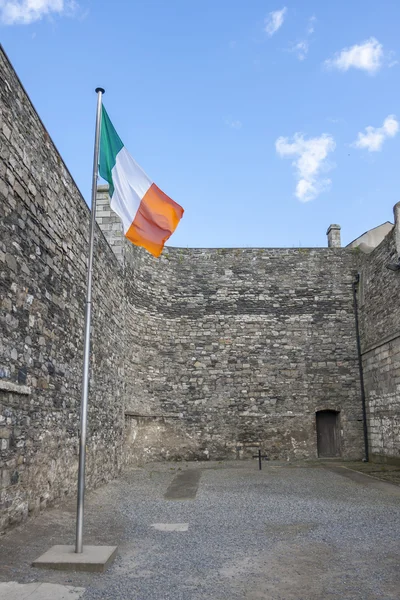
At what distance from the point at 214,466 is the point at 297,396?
361cm

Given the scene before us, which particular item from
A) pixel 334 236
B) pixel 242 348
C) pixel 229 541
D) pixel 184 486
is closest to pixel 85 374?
pixel 229 541

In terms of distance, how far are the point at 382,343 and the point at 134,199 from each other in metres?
10.2

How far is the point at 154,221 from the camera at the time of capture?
262 inches

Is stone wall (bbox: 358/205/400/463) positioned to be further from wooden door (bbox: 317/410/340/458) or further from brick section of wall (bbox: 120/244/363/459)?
wooden door (bbox: 317/410/340/458)

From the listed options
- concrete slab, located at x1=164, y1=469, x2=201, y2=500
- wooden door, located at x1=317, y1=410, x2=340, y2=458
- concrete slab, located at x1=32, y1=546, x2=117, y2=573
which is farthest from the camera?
wooden door, located at x1=317, y1=410, x2=340, y2=458

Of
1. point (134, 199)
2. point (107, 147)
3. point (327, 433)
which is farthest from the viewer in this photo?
point (327, 433)

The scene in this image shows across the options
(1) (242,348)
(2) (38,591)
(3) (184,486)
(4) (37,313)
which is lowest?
(3) (184,486)

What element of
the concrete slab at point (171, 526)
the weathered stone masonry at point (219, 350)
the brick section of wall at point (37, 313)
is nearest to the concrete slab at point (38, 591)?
the brick section of wall at point (37, 313)

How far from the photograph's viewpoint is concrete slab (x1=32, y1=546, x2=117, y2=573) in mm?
4496

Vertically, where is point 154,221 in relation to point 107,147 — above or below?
below

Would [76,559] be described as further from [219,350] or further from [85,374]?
[219,350]

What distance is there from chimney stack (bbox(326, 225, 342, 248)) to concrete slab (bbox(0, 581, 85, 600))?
51.5ft

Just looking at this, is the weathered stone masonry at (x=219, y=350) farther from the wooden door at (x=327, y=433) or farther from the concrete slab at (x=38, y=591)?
the concrete slab at (x=38, y=591)

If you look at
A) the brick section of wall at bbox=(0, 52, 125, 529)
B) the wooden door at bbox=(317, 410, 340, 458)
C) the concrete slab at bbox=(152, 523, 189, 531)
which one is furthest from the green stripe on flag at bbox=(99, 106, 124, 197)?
the wooden door at bbox=(317, 410, 340, 458)
